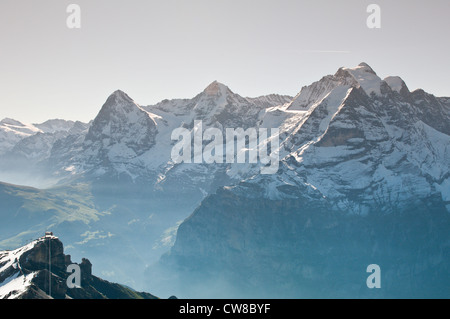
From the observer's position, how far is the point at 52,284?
635ft

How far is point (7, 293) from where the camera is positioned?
179 meters
